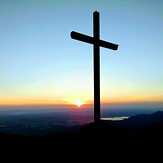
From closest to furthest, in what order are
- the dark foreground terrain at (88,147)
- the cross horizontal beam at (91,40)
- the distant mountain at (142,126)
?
the dark foreground terrain at (88,147) < the cross horizontal beam at (91,40) < the distant mountain at (142,126)

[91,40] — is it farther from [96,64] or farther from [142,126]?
[142,126]

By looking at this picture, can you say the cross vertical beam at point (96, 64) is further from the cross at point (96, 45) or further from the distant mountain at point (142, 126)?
the distant mountain at point (142, 126)

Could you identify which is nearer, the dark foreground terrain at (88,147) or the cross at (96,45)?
the dark foreground terrain at (88,147)

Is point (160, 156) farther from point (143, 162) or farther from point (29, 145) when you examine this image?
point (29, 145)

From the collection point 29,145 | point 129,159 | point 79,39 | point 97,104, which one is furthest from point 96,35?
point 29,145

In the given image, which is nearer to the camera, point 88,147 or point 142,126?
point 88,147

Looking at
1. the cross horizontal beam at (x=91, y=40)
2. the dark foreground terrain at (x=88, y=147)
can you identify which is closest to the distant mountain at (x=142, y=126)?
the dark foreground terrain at (x=88, y=147)

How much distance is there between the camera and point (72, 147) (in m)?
10.5

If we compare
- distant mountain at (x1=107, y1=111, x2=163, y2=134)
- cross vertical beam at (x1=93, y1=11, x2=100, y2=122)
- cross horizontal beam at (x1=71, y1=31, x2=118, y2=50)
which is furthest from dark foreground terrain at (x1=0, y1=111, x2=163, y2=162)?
distant mountain at (x1=107, y1=111, x2=163, y2=134)

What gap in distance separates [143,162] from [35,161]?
178 inches

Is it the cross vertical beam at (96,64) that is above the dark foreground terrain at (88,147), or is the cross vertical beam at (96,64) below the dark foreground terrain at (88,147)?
above

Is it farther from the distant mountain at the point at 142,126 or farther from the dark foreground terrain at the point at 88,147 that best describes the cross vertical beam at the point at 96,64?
the distant mountain at the point at 142,126

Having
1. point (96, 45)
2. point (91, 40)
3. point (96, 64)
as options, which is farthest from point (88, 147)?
point (91, 40)

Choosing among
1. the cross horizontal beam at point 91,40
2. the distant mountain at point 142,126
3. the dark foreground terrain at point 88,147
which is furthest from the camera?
the distant mountain at point 142,126
